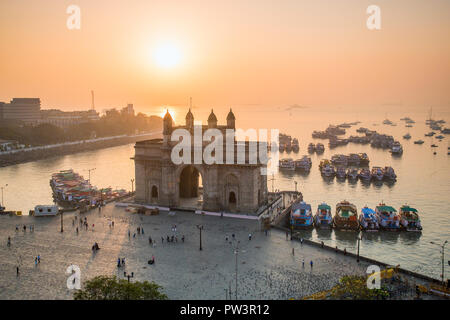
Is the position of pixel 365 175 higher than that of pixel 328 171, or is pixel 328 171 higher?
pixel 328 171

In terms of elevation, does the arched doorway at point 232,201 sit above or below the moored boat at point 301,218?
above

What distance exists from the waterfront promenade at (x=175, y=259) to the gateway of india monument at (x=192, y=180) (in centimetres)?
370

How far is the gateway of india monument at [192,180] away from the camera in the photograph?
57.5 meters

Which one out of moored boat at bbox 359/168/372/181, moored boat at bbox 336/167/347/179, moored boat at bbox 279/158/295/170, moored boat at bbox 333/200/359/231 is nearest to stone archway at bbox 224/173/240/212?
moored boat at bbox 333/200/359/231

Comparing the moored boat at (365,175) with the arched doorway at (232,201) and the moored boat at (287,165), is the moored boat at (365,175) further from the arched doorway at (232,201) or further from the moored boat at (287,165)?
the arched doorway at (232,201)

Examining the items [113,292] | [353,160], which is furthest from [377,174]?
[113,292]

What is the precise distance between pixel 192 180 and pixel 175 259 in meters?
24.7

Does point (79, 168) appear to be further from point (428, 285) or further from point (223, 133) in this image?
point (428, 285)

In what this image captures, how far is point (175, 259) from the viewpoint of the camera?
42.2 metres

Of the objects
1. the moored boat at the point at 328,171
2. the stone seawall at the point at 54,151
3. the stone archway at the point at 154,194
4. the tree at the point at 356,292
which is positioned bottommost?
the tree at the point at 356,292

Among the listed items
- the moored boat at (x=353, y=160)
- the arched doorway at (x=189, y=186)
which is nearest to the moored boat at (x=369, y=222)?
the arched doorway at (x=189, y=186)

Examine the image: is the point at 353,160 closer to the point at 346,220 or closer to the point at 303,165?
the point at 303,165

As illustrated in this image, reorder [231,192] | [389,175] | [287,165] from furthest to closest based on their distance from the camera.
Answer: [287,165]
[389,175]
[231,192]

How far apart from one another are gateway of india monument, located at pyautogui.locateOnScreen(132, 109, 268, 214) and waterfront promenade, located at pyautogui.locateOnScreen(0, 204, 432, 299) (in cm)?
370
